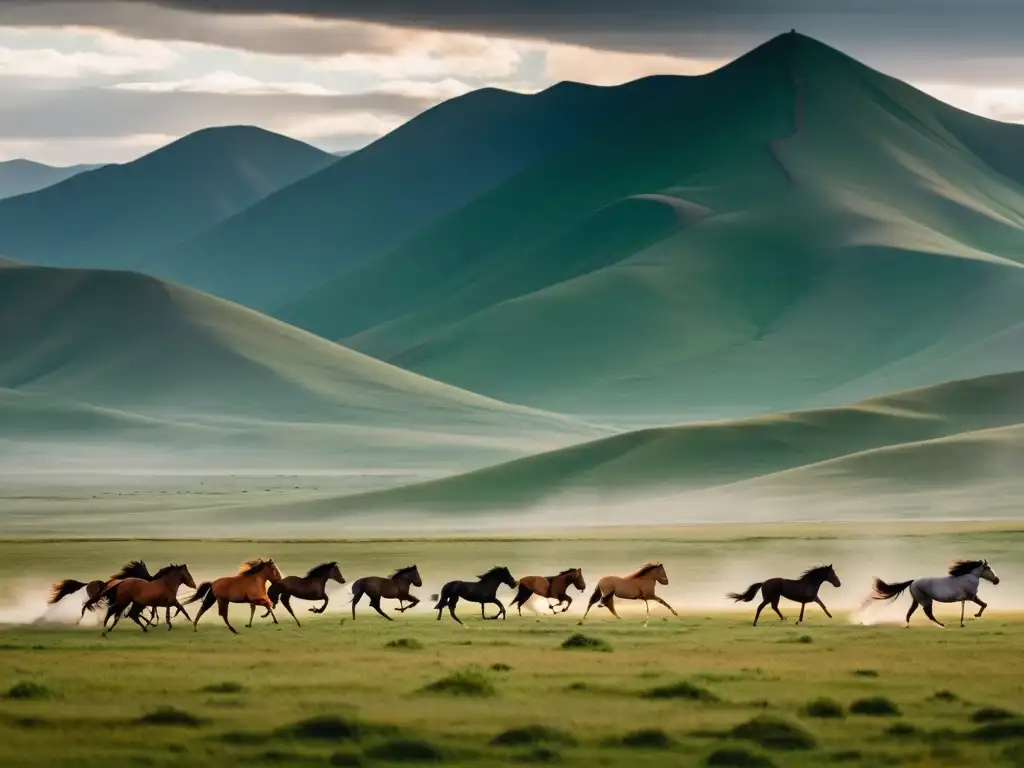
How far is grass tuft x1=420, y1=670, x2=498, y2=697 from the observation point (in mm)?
27469

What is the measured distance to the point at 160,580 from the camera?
36.4 m

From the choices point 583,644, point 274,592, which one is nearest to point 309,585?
point 274,592

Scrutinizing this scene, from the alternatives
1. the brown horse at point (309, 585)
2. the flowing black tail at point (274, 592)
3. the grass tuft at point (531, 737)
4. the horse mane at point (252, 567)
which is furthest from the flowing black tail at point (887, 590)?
the grass tuft at point (531, 737)

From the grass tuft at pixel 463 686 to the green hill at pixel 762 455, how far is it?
66.1 m

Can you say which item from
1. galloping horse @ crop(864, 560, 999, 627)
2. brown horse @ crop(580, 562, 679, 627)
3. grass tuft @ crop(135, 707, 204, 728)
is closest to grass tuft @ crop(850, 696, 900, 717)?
grass tuft @ crop(135, 707, 204, 728)

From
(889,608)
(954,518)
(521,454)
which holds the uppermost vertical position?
(521,454)

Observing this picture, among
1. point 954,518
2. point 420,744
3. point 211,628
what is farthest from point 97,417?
point 420,744

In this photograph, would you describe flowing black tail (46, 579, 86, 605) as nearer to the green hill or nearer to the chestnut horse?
the chestnut horse

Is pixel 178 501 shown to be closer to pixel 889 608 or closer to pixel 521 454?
pixel 521 454

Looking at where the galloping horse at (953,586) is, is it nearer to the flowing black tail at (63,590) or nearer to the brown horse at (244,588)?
the brown horse at (244,588)

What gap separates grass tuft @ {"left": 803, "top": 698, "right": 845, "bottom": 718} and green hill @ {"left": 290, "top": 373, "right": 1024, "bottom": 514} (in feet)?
221

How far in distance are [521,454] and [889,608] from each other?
11348cm

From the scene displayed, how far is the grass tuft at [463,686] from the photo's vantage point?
27469mm

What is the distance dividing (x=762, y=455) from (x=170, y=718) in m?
87.1
